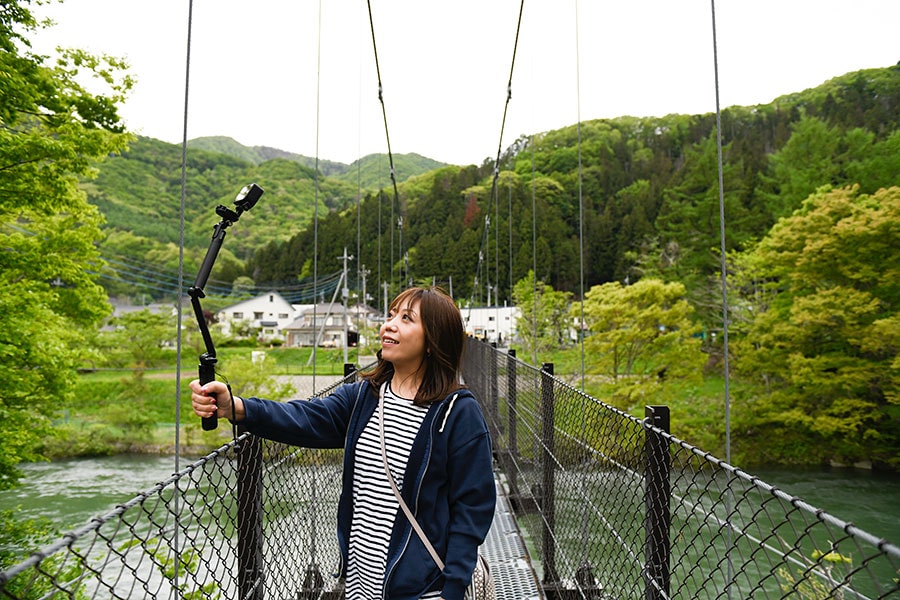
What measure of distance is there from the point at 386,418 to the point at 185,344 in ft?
83.3

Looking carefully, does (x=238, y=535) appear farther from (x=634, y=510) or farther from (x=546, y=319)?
(x=546, y=319)

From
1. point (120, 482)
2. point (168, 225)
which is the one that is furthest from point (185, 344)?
point (120, 482)

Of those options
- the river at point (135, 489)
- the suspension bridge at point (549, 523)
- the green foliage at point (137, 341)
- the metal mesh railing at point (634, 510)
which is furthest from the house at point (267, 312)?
the suspension bridge at point (549, 523)

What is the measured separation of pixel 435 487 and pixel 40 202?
241 inches

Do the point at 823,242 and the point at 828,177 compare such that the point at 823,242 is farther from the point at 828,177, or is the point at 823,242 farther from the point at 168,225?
the point at 168,225

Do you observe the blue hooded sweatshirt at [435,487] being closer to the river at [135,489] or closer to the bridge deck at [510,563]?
the bridge deck at [510,563]

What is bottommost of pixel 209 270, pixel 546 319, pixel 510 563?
pixel 510 563

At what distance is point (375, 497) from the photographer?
1.03m

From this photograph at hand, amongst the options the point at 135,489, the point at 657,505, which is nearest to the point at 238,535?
the point at 657,505

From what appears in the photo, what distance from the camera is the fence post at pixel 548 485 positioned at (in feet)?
7.37

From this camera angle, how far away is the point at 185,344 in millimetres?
24344

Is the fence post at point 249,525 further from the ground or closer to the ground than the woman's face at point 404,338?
closer to the ground

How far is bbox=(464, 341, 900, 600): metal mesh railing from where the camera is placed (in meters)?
0.73

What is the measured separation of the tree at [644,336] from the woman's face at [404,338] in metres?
11.8
